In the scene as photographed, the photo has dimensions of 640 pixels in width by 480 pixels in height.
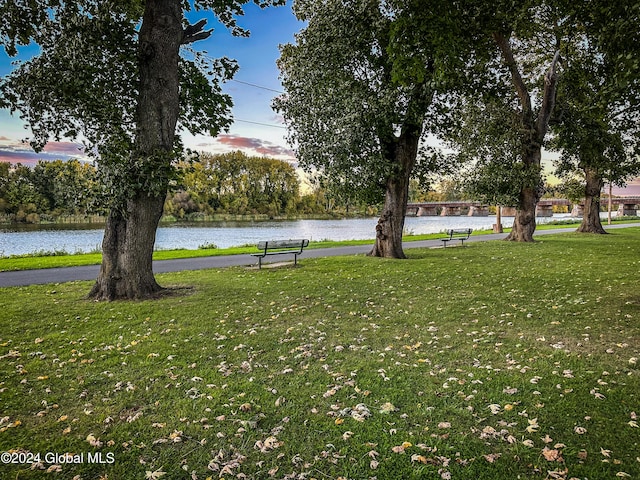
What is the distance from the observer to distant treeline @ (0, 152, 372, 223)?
5612cm

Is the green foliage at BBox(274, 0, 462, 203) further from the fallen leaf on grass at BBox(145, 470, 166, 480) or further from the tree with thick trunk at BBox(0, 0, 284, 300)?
the fallen leaf on grass at BBox(145, 470, 166, 480)

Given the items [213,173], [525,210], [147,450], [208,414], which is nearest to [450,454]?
[208,414]

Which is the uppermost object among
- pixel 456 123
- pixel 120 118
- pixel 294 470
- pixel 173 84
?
pixel 456 123

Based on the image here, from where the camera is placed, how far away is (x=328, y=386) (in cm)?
461

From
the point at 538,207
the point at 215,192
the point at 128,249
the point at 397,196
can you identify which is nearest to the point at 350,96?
the point at 397,196

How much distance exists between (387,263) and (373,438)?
11.3m

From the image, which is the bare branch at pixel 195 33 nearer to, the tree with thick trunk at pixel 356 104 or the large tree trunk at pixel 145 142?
the large tree trunk at pixel 145 142

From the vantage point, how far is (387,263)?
1459 centimetres

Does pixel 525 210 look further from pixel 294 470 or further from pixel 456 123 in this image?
pixel 294 470

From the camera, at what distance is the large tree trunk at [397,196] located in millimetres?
15945

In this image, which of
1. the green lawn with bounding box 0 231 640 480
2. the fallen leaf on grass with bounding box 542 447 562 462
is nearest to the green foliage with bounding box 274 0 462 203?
the green lawn with bounding box 0 231 640 480

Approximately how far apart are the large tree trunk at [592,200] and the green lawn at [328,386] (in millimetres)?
24753

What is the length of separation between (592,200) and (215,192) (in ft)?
203

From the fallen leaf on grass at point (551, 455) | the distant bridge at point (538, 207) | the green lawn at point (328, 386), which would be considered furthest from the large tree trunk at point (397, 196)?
the distant bridge at point (538, 207)
